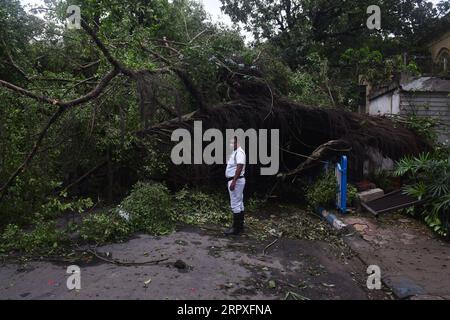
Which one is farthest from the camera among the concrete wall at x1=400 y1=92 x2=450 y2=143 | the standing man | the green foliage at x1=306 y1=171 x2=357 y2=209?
the concrete wall at x1=400 y1=92 x2=450 y2=143

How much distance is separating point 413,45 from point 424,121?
48.8 ft

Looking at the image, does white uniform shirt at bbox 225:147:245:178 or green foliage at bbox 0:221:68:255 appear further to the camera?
white uniform shirt at bbox 225:147:245:178

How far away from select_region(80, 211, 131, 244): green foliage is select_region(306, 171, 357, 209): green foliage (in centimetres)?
398

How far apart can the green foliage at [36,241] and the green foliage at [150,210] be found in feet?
3.89

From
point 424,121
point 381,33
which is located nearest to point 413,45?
point 381,33

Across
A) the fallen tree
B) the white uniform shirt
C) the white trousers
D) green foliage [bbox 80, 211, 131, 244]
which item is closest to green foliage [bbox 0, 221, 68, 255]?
green foliage [bbox 80, 211, 131, 244]

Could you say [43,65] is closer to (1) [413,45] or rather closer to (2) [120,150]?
(2) [120,150]

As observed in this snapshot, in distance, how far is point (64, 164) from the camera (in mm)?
7988

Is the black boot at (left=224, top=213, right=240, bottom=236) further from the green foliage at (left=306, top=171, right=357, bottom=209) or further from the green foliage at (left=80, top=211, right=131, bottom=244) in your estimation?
the green foliage at (left=306, top=171, right=357, bottom=209)

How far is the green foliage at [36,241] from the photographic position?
237 inches

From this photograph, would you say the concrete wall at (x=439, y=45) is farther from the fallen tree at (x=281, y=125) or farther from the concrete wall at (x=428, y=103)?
the fallen tree at (x=281, y=125)

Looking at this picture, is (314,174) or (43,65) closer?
(314,174)

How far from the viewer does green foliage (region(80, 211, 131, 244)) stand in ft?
20.9
